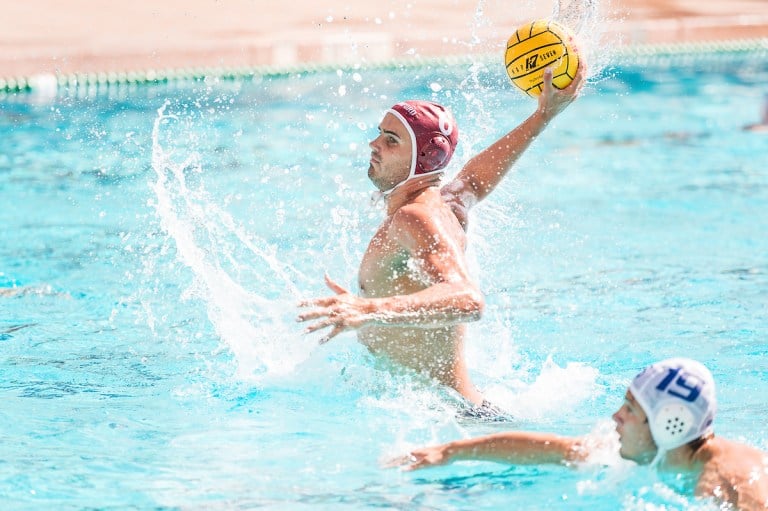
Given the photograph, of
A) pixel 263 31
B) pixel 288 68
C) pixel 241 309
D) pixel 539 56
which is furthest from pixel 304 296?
pixel 263 31

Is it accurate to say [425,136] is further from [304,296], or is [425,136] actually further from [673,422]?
[304,296]

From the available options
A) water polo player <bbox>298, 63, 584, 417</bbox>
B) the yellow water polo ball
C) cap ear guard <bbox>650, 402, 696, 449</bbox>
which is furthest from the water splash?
cap ear guard <bbox>650, 402, 696, 449</bbox>

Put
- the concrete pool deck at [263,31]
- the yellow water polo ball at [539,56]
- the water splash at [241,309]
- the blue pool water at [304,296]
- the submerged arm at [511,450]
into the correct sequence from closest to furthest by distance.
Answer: the submerged arm at [511,450] < the blue pool water at [304,296] < the yellow water polo ball at [539,56] < the water splash at [241,309] < the concrete pool deck at [263,31]

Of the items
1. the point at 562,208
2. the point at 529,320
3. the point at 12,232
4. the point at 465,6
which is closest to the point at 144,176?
the point at 12,232

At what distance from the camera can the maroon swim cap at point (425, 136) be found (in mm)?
3658

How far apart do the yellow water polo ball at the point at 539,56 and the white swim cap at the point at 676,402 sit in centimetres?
161

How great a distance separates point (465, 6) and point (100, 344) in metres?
12.1

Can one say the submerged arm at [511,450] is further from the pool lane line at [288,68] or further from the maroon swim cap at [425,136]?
the pool lane line at [288,68]

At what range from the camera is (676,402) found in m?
2.73

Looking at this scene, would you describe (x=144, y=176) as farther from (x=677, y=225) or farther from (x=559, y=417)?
(x=559, y=417)

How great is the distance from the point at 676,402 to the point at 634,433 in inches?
6.5

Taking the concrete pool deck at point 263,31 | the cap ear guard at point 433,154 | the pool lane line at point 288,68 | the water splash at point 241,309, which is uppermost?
the concrete pool deck at point 263,31

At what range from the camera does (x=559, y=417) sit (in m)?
3.90

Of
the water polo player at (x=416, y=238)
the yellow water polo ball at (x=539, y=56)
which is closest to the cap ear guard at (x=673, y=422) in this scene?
the water polo player at (x=416, y=238)
